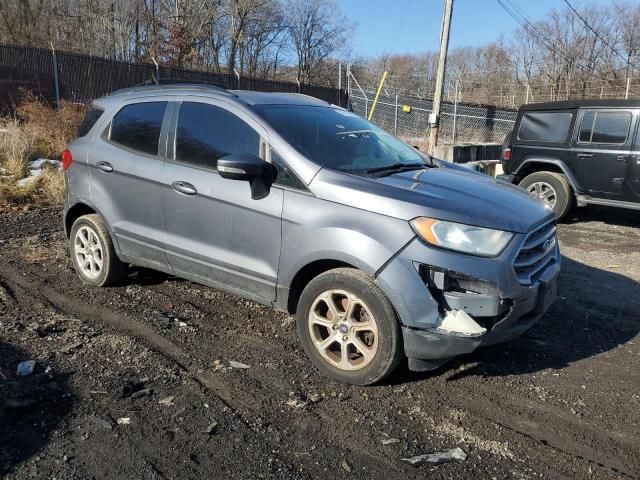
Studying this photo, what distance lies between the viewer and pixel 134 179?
4.49m

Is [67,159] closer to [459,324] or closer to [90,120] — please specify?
[90,120]

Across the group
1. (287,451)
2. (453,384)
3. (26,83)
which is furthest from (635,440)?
(26,83)

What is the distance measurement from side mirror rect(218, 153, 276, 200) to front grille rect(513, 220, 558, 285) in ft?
5.43

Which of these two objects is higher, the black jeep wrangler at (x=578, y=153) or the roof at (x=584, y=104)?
the roof at (x=584, y=104)

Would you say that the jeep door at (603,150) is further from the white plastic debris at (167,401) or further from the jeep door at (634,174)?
the white plastic debris at (167,401)

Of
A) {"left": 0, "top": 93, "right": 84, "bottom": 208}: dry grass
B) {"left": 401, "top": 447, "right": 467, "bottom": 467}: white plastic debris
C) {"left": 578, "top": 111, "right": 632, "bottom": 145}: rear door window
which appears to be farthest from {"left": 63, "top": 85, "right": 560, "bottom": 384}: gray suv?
{"left": 578, "top": 111, "right": 632, "bottom": 145}: rear door window

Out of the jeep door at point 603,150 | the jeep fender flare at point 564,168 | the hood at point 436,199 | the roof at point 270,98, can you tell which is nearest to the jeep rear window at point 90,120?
the roof at point 270,98

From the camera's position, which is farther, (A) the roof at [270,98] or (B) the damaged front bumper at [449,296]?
(A) the roof at [270,98]

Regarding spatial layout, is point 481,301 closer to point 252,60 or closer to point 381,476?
point 381,476

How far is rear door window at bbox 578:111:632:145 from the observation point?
7984 millimetres

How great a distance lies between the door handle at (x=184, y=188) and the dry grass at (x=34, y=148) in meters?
5.17

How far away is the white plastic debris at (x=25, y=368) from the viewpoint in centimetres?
341

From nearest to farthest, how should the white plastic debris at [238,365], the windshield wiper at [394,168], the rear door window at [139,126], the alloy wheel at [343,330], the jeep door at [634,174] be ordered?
the alloy wheel at [343,330] < the white plastic debris at [238,365] < the windshield wiper at [394,168] < the rear door window at [139,126] < the jeep door at [634,174]

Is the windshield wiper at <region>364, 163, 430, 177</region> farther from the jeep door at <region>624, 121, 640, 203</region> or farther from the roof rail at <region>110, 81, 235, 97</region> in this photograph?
the jeep door at <region>624, 121, 640, 203</region>
